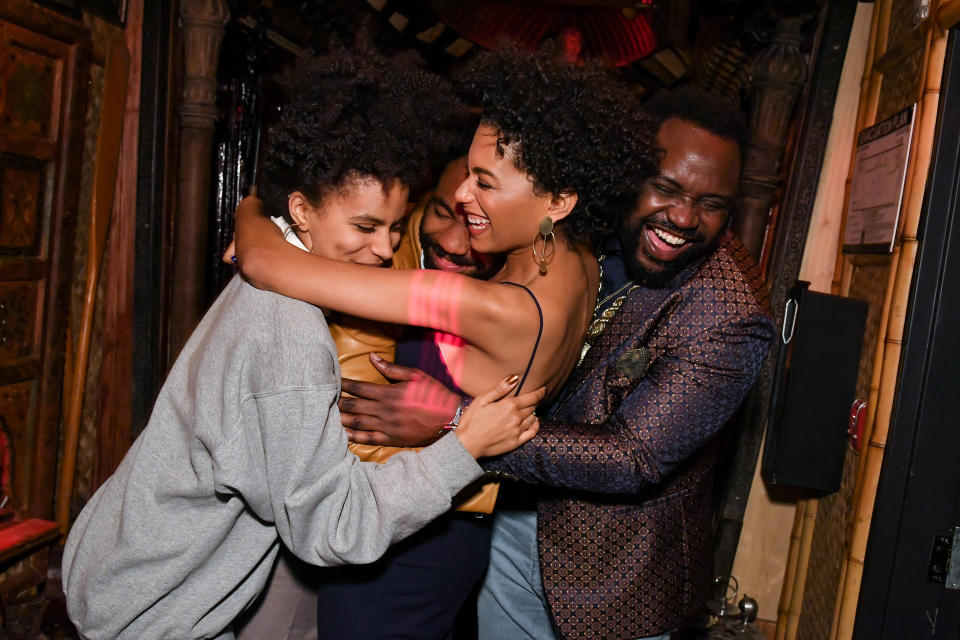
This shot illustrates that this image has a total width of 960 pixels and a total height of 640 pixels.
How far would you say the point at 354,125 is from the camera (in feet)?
5.16

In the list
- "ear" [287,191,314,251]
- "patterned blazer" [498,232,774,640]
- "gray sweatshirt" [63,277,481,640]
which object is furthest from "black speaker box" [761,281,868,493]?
"ear" [287,191,314,251]

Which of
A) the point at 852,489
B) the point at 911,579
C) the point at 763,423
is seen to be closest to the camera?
the point at 911,579

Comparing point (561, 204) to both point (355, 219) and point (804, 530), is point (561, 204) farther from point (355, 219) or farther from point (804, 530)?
point (804, 530)

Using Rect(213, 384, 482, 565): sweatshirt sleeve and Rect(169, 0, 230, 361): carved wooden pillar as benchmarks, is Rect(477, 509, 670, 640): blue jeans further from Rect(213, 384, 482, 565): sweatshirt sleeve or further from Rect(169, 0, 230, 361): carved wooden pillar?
Rect(169, 0, 230, 361): carved wooden pillar

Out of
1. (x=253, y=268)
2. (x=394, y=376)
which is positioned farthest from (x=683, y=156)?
(x=253, y=268)

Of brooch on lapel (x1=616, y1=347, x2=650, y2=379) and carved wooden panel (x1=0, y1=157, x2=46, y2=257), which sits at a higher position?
carved wooden panel (x1=0, y1=157, x2=46, y2=257)

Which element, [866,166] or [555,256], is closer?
[555,256]

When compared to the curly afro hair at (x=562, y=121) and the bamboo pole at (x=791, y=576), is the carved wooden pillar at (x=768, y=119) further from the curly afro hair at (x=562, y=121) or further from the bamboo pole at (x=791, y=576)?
the curly afro hair at (x=562, y=121)

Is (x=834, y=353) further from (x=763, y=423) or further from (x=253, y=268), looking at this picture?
(x=253, y=268)

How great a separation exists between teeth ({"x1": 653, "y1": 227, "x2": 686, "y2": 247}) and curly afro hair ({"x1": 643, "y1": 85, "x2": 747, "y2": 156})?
27 cm

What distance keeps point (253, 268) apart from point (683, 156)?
3.46 ft

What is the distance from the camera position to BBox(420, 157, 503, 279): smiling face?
2.01 metres

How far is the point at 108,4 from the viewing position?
296cm

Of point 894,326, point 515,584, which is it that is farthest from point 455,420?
point 894,326
